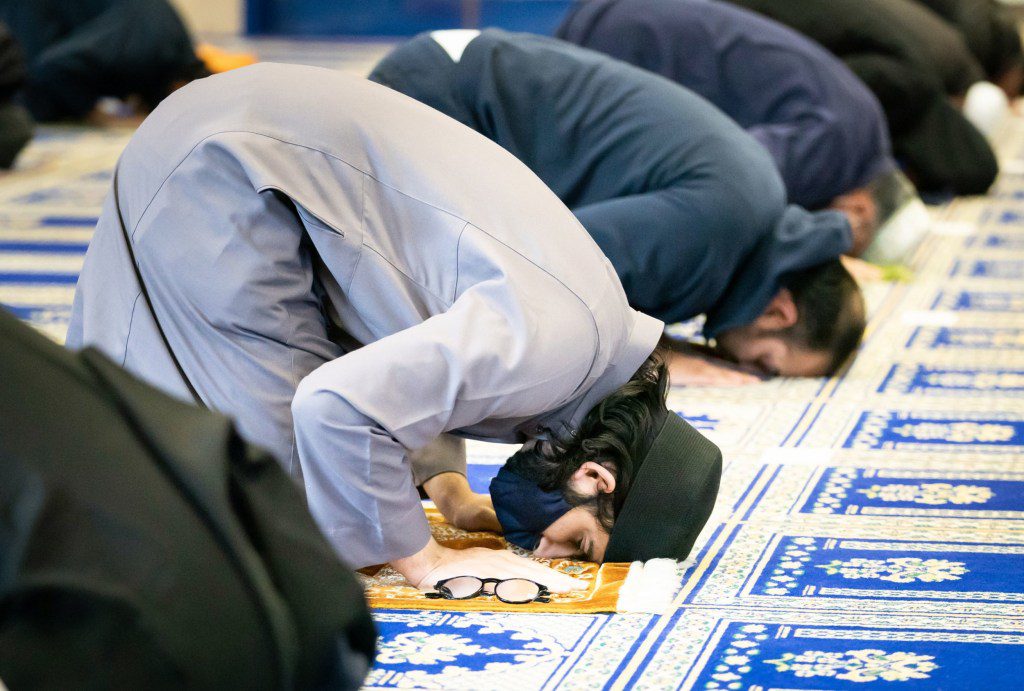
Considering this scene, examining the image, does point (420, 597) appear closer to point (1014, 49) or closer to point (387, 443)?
point (387, 443)

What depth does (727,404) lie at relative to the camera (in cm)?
335

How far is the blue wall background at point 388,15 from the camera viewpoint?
45.1 ft

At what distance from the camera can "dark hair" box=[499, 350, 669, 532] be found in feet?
7.22

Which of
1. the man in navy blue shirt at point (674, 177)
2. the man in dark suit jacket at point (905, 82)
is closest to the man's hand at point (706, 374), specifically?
the man in navy blue shirt at point (674, 177)

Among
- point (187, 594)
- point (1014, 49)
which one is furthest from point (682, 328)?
point (1014, 49)

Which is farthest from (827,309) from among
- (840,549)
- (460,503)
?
(460,503)

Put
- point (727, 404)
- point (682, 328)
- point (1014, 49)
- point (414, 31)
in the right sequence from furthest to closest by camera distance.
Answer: point (414, 31) < point (1014, 49) < point (682, 328) < point (727, 404)

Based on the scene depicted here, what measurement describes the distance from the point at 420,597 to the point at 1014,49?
23.4ft

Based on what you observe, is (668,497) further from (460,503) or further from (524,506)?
(460,503)

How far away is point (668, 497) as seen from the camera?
2.22 meters

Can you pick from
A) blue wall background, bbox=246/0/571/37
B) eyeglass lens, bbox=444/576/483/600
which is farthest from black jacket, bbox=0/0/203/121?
blue wall background, bbox=246/0/571/37

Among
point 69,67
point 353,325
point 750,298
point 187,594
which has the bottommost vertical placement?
point 69,67

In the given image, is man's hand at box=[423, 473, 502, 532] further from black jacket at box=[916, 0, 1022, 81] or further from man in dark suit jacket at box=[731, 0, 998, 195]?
black jacket at box=[916, 0, 1022, 81]

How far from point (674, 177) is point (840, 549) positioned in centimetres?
117
